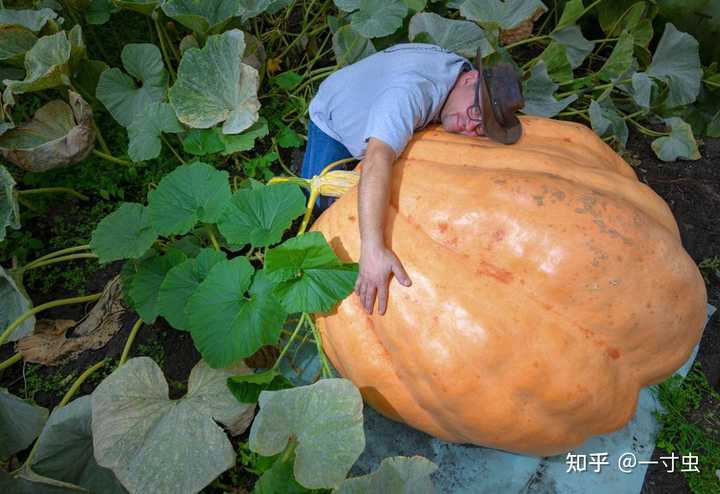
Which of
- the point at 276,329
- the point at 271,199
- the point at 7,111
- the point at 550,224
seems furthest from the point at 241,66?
the point at 550,224

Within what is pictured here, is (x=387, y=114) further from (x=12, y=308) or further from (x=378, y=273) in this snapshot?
(x=12, y=308)

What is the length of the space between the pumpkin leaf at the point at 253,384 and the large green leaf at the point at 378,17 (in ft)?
5.03

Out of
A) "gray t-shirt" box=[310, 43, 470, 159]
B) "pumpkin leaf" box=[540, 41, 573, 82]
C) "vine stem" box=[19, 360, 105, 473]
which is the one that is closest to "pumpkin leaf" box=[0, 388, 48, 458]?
"vine stem" box=[19, 360, 105, 473]

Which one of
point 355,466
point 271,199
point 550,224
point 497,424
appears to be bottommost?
point 355,466

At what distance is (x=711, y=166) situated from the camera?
287 cm

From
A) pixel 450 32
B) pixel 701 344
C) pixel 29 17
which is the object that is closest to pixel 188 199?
pixel 29 17

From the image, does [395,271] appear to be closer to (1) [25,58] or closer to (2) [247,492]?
(2) [247,492]

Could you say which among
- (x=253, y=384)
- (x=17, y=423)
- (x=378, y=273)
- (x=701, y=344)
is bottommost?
(x=701, y=344)

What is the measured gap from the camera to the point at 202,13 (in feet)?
7.95

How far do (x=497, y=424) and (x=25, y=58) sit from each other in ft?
7.30

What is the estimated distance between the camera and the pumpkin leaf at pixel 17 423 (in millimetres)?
1672

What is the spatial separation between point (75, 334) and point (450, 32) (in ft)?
6.63

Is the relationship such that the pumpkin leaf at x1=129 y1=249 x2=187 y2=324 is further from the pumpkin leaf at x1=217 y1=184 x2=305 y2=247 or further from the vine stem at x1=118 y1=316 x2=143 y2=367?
the pumpkin leaf at x1=217 y1=184 x2=305 y2=247

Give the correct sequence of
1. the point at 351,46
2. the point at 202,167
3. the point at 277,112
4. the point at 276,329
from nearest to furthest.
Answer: the point at 276,329, the point at 202,167, the point at 351,46, the point at 277,112
